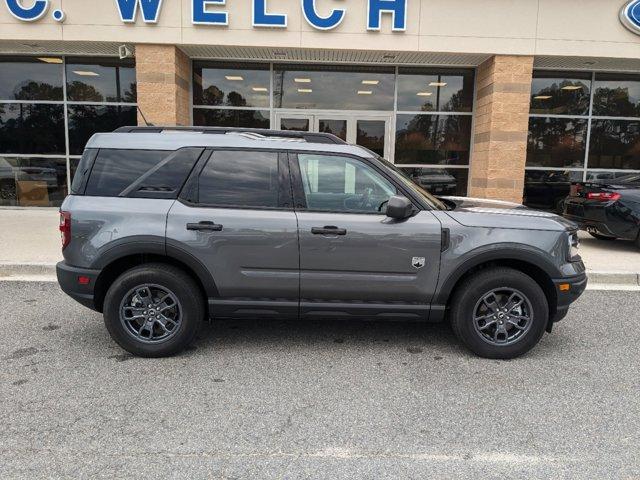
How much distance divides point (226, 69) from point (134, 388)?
10550 millimetres

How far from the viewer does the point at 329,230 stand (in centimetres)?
416

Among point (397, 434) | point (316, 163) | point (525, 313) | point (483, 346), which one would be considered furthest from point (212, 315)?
point (525, 313)

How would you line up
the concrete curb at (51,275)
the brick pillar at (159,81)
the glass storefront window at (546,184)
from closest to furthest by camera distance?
1. the concrete curb at (51,275)
2. the brick pillar at (159,81)
3. the glass storefront window at (546,184)

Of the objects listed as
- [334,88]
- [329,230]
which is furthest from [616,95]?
[329,230]

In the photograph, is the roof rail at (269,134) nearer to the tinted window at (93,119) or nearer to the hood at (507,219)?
the hood at (507,219)

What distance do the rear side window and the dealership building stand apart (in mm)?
7376

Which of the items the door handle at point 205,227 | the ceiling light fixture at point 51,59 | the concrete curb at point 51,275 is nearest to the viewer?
the door handle at point 205,227

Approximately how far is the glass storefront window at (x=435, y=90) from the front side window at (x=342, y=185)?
9207 millimetres

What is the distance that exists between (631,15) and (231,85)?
30.3ft

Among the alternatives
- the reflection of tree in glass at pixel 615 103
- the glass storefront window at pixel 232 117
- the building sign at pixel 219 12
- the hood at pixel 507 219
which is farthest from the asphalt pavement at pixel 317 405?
the reflection of tree in glass at pixel 615 103

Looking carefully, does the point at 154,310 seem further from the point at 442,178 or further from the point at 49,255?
the point at 442,178

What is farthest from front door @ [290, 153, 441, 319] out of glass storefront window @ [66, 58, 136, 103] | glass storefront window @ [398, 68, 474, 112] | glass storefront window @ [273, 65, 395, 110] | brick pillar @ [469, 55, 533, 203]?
glass storefront window @ [66, 58, 136, 103]

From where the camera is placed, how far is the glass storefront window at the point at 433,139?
13.0 m

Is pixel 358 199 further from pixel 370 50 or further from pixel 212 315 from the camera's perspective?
pixel 370 50
